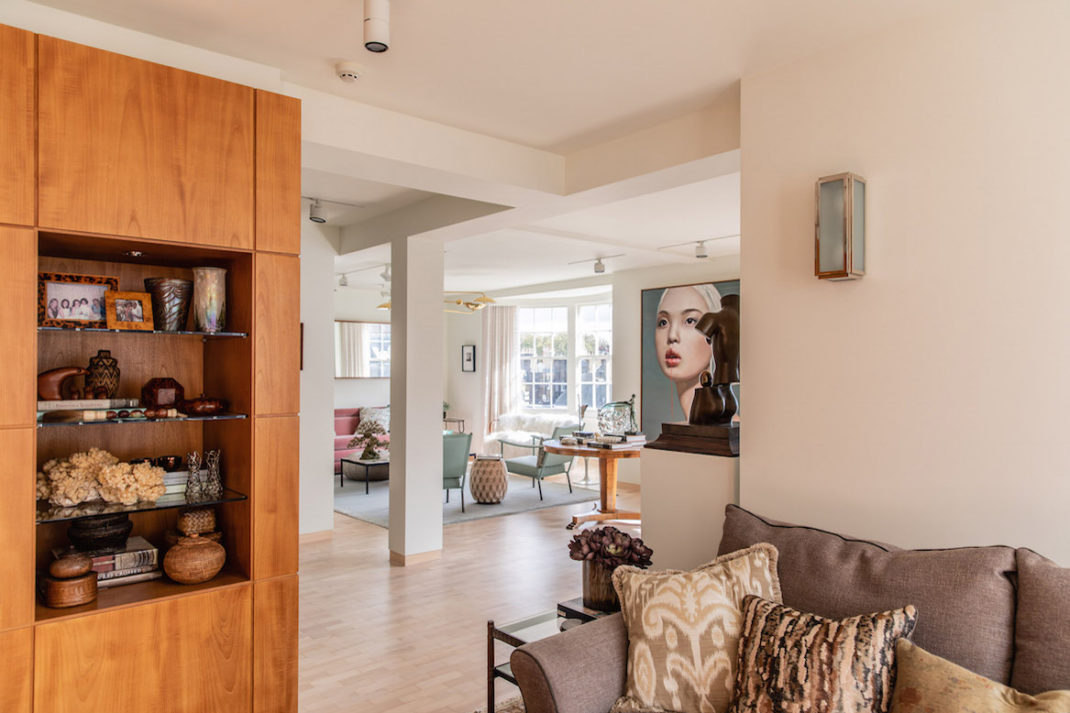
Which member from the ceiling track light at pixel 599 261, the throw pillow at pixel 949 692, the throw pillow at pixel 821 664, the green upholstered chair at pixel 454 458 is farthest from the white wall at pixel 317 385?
the throw pillow at pixel 949 692

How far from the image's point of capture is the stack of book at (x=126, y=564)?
7.63 feet

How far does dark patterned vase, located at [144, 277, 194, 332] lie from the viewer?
8.04 feet

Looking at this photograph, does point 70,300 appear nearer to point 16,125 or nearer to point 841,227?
point 16,125

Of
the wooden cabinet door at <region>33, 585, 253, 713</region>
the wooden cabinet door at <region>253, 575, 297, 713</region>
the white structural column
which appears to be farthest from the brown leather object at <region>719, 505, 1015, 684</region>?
the white structural column

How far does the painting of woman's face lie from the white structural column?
3267 millimetres

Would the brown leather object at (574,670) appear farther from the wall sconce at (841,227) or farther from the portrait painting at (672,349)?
the portrait painting at (672,349)

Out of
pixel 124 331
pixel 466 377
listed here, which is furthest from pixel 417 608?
pixel 466 377

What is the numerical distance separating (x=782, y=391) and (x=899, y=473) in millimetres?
502

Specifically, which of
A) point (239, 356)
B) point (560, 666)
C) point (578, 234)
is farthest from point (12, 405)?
point (578, 234)

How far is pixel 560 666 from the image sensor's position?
1935mm

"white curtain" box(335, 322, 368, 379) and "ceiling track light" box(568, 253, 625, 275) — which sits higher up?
"ceiling track light" box(568, 253, 625, 275)

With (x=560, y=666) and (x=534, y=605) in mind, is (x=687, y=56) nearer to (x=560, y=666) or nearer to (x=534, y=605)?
(x=560, y=666)

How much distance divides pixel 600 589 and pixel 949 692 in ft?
3.88

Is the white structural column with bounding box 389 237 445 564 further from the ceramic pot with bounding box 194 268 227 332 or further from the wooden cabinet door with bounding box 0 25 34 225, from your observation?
the wooden cabinet door with bounding box 0 25 34 225
